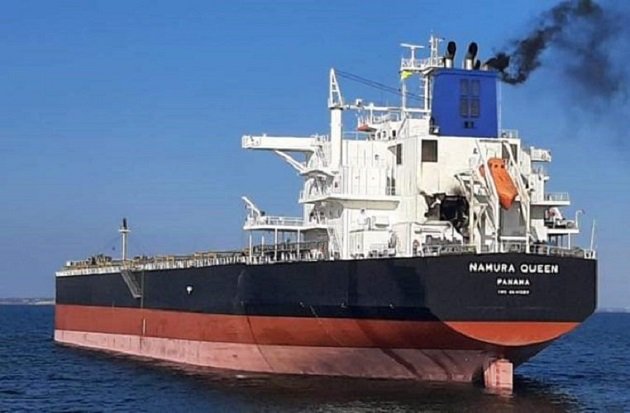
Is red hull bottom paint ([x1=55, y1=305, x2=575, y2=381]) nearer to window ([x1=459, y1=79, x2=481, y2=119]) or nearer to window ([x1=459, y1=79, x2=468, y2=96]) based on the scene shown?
window ([x1=459, y1=79, x2=481, y2=119])

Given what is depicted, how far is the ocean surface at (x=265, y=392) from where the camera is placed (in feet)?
82.2

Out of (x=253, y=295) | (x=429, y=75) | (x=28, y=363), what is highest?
(x=429, y=75)

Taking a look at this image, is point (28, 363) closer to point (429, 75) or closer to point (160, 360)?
point (160, 360)

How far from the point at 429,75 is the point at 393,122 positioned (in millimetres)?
1793

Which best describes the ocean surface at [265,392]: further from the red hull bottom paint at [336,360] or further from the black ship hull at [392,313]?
the black ship hull at [392,313]

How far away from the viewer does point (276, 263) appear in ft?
98.7

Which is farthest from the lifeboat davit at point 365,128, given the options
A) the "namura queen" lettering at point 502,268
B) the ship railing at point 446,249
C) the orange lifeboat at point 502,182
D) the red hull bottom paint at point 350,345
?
the "namura queen" lettering at point 502,268

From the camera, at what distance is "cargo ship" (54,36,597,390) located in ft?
85.6

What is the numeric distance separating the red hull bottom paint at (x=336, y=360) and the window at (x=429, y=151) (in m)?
5.57

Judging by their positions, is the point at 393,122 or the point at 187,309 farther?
the point at 187,309

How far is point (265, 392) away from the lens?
1073 inches

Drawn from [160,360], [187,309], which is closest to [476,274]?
[187,309]

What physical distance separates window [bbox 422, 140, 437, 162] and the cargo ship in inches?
1.6

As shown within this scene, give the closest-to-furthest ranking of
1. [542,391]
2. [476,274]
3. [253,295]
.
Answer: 1. [476,274]
2. [542,391]
3. [253,295]
